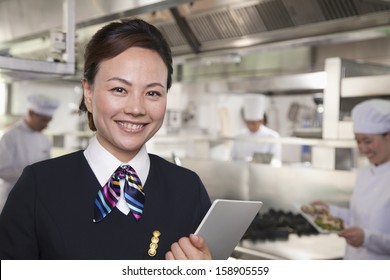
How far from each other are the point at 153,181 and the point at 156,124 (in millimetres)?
151

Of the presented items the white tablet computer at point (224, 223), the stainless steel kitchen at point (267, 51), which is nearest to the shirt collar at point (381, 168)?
the stainless steel kitchen at point (267, 51)

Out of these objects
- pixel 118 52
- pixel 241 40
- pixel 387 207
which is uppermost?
pixel 241 40

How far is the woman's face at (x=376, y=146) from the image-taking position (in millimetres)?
2193

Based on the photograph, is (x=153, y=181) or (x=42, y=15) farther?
(x=42, y=15)

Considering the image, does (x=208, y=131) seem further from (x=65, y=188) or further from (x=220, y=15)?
(x=65, y=188)

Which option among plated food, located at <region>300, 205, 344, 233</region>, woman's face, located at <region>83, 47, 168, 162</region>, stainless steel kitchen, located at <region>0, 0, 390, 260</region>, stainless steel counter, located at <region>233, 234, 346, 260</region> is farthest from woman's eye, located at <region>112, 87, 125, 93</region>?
stainless steel counter, located at <region>233, 234, 346, 260</region>

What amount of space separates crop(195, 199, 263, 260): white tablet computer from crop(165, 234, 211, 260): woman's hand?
0.09 feet

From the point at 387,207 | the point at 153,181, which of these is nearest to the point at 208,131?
the point at 387,207

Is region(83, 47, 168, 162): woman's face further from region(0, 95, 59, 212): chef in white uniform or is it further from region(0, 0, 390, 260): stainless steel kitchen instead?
region(0, 95, 59, 212): chef in white uniform

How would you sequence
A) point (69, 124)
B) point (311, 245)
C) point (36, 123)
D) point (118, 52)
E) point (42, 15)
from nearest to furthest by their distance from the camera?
point (118, 52) < point (311, 245) < point (42, 15) < point (36, 123) < point (69, 124)

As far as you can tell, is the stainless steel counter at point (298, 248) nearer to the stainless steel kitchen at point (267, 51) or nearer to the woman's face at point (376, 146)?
the stainless steel kitchen at point (267, 51)

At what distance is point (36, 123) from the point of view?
385 centimetres

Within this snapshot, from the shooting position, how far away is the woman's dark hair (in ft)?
3.14

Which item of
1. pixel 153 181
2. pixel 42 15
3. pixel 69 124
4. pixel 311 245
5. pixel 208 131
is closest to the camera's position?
pixel 153 181
